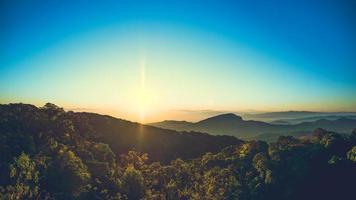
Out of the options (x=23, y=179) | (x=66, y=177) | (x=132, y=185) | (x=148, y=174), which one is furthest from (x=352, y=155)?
(x=23, y=179)

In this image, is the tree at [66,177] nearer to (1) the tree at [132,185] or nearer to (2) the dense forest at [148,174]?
(2) the dense forest at [148,174]

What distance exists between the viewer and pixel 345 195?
71188 millimetres

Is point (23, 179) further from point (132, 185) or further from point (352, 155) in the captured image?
point (352, 155)

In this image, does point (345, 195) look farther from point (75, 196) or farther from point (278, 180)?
point (75, 196)

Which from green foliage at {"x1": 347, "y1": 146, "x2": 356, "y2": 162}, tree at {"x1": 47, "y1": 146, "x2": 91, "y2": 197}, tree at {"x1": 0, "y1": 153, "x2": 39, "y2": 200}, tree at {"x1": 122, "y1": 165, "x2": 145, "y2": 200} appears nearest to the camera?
tree at {"x1": 0, "y1": 153, "x2": 39, "y2": 200}

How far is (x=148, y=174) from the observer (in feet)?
292

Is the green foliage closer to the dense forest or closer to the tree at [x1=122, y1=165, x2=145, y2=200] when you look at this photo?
the dense forest

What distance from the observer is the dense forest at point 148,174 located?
5753 cm

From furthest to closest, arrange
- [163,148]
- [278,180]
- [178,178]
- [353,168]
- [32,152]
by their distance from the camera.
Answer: [163,148], [178,178], [353,168], [278,180], [32,152]

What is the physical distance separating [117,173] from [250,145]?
29.1 m

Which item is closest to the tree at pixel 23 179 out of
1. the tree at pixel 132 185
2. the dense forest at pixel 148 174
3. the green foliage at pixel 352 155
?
the dense forest at pixel 148 174

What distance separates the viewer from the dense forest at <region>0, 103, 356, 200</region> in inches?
2265

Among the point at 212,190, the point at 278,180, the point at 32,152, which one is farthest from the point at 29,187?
the point at 278,180

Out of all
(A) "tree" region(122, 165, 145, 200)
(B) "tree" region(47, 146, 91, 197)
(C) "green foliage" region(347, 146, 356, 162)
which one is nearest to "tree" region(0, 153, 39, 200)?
(B) "tree" region(47, 146, 91, 197)
